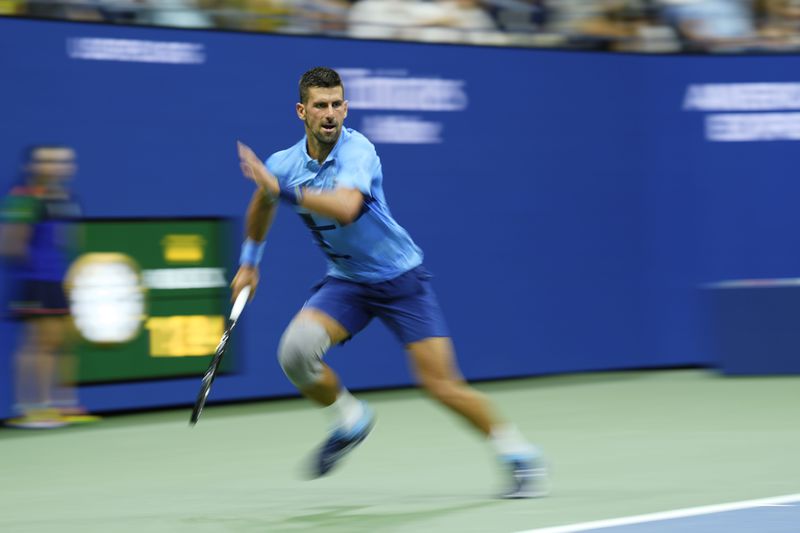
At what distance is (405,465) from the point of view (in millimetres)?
Result: 8000

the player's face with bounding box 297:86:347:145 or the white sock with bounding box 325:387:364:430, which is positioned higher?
the player's face with bounding box 297:86:347:145

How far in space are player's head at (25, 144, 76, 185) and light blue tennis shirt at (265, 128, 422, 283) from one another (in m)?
3.44

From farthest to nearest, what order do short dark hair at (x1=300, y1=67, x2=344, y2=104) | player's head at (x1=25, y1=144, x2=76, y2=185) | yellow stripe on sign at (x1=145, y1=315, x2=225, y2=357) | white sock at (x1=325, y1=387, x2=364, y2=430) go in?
yellow stripe on sign at (x1=145, y1=315, x2=225, y2=357)
player's head at (x1=25, y1=144, x2=76, y2=185)
white sock at (x1=325, y1=387, x2=364, y2=430)
short dark hair at (x1=300, y1=67, x2=344, y2=104)

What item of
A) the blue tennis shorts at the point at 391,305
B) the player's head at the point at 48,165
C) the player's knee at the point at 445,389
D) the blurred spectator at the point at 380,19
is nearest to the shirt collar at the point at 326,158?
the blue tennis shorts at the point at 391,305

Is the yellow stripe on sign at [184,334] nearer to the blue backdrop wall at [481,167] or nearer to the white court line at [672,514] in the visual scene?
the blue backdrop wall at [481,167]

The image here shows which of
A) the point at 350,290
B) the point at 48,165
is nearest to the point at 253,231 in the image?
the point at 350,290

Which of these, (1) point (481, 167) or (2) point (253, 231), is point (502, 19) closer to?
(1) point (481, 167)

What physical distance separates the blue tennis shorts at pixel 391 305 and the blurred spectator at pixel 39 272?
11.5ft

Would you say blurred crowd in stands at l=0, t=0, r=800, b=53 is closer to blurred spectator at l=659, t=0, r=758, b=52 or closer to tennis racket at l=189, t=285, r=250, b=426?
blurred spectator at l=659, t=0, r=758, b=52

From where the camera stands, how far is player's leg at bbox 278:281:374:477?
6527 millimetres

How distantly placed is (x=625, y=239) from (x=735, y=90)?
→ 161 cm

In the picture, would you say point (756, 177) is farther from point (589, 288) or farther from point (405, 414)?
point (405, 414)

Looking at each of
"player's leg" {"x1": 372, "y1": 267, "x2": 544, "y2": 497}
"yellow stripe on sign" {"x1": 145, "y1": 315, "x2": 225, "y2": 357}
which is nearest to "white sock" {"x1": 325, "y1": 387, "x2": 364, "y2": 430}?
"player's leg" {"x1": 372, "y1": 267, "x2": 544, "y2": 497}

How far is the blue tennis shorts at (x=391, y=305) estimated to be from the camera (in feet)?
21.6
